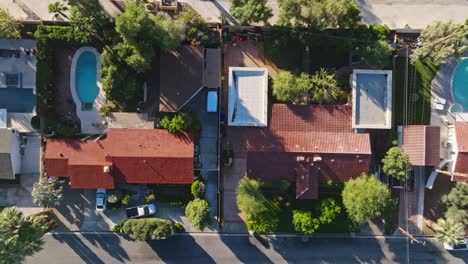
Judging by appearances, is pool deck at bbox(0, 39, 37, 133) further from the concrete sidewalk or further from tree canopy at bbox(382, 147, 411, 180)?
the concrete sidewalk

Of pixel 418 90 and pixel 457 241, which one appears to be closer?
pixel 457 241

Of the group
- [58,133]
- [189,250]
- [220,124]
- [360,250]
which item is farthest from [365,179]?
[58,133]

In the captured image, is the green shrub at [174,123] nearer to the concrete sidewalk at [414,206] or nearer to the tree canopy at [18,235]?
the tree canopy at [18,235]

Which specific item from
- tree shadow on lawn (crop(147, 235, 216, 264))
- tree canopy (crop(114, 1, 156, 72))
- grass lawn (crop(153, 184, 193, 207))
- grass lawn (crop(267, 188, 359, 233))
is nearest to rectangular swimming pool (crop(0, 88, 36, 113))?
tree canopy (crop(114, 1, 156, 72))

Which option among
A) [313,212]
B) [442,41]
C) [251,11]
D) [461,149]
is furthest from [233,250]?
[442,41]

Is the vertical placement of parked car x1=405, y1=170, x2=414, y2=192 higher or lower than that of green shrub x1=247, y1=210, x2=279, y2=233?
higher

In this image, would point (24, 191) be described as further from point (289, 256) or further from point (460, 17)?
point (460, 17)

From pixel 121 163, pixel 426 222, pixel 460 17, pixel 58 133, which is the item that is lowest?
pixel 426 222
